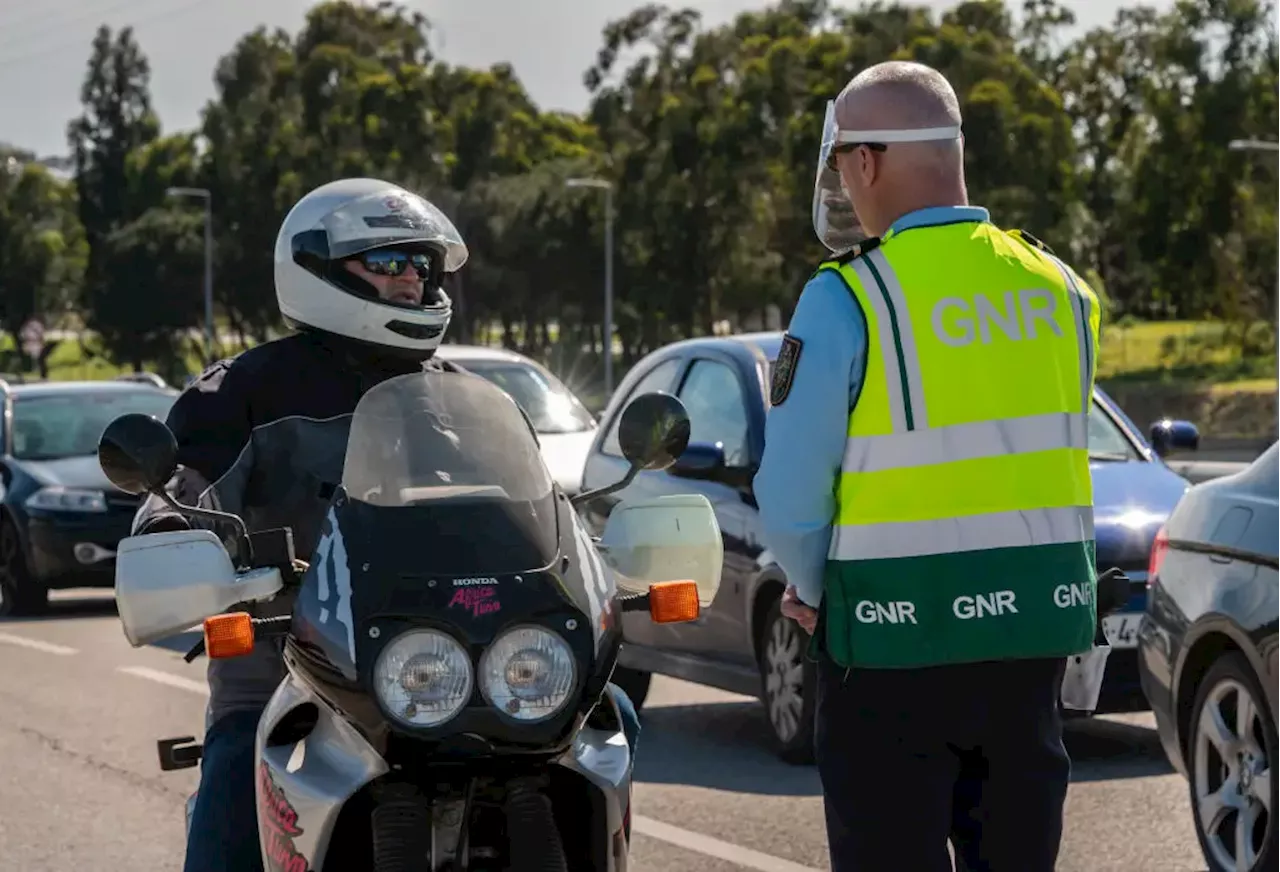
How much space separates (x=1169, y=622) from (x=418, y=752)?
383 centimetres

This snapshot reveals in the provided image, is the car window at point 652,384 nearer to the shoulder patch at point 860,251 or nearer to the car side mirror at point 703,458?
the car side mirror at point 703,458

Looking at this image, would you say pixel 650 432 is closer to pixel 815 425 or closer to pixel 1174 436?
pixel 815 425

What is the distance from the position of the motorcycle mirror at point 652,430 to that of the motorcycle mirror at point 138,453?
2.72 feet

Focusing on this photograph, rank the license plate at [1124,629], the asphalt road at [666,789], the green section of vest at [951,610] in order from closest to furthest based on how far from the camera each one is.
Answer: the green section of vest at [951,610]
the asphalt road at [666,789]
the license plate at [1124,629]

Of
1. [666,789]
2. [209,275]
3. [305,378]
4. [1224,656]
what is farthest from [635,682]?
[209,275]

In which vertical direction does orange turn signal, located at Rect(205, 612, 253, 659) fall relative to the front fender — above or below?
above

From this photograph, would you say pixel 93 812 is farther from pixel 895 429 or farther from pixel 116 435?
pixel 895 429

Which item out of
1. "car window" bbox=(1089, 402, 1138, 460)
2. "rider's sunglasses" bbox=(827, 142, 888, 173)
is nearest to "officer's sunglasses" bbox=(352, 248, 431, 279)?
"rider's sunglasses" bbox=(827, 142, 888, 173)

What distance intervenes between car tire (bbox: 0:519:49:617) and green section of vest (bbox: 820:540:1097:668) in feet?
44.4

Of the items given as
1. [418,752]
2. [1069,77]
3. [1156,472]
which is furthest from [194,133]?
[418,752]

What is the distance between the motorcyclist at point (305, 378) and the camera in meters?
4.23

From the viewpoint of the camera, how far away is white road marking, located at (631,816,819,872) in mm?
7023

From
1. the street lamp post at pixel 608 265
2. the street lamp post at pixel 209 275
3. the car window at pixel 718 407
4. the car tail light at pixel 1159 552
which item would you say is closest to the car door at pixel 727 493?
the car window at pixel 718 407

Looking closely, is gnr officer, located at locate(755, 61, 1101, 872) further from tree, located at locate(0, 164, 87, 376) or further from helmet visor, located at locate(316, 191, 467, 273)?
tree, located at locate(0, 164, 87, 376)
